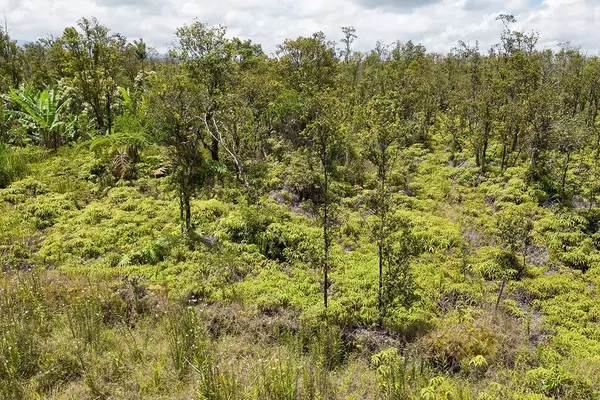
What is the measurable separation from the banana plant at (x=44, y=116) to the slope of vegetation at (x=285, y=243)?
0.10m

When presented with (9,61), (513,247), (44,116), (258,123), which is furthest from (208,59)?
(9,61)

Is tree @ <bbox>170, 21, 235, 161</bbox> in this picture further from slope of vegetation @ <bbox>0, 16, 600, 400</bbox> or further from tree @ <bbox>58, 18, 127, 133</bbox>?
tree @ <bbox>58, 18, 127, 133</bbox>

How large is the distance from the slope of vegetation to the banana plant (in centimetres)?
10

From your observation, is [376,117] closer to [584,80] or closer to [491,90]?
[491,90]

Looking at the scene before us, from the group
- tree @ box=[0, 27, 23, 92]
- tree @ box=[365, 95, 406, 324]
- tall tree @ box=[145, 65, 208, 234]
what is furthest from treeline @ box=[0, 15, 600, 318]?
tree @ box=[0, 27, 23, 92]

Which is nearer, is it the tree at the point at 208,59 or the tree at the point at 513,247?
the tree at the point at 513,247

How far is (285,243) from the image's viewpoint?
960 cm

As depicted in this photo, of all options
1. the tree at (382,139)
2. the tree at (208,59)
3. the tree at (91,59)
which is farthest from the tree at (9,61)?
the tree at (382,139)

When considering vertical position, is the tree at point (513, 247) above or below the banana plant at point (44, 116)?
below

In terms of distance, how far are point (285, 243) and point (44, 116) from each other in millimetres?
11252

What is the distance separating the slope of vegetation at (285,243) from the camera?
5.49 metres

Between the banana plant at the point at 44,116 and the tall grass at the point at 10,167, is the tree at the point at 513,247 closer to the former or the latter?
the tall grass at the point at 10,167

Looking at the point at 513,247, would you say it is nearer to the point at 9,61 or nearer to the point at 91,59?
the point at 91,59

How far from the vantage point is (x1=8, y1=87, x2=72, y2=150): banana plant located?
14273 mm
